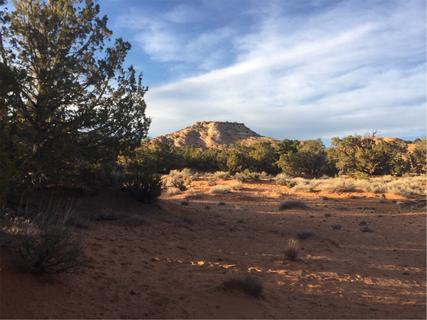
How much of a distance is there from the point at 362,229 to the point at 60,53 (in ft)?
36.6

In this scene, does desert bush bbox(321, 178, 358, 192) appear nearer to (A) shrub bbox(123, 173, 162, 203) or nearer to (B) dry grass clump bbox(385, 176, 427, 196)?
(B) dry grass clump bbox(385, 176, 427, 196)

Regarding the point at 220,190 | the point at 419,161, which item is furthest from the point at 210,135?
the point at 220,190

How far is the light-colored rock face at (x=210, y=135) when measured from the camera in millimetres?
98812

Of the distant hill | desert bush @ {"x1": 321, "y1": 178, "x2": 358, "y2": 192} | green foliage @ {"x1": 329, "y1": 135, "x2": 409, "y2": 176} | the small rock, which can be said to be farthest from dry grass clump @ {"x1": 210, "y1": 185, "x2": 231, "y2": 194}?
the distant hill

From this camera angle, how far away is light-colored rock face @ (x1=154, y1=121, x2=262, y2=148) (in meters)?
98.8

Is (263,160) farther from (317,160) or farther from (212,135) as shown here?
(212,135)

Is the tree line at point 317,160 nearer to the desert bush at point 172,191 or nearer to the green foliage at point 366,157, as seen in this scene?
the green foliage at point 366,157

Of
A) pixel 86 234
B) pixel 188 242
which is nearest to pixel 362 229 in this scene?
pixel 188 242

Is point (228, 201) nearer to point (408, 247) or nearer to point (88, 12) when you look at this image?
point (408, 247)

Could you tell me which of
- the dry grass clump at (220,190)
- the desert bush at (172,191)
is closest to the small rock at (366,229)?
the dry grass clump at (220,190)

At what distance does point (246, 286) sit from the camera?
6.66 meters

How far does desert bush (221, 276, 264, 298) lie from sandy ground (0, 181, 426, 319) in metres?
0.11

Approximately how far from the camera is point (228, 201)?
22141 mm

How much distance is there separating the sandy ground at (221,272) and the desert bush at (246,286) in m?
0.11
